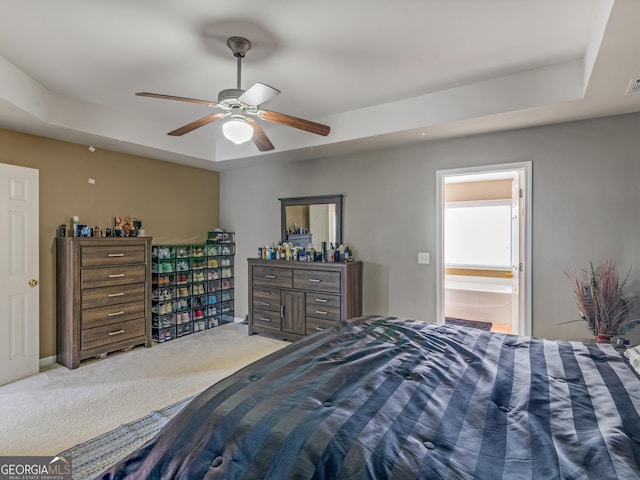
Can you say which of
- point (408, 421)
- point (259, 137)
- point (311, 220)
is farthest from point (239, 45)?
point (311, 220)

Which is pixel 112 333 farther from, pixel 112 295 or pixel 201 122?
pixel 201 122

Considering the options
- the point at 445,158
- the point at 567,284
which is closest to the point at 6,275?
the point at 445,158

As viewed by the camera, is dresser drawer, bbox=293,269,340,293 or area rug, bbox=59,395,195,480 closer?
area rug, bbox=59,395,195,480

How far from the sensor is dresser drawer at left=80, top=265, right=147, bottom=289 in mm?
3668

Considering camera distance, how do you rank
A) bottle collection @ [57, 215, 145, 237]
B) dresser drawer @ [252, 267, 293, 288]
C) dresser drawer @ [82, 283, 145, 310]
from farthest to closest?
dresser drawer @ [252, 267, 293, 288] → bottle collection @ [57, 215, 145, 237] → dresser drawer @ [82, 283, 145, 310]

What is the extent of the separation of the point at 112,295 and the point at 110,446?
2064 mm

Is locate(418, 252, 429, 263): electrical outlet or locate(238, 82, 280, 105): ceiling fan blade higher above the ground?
locate(238, 82, 280, 105): ceiling fan blade

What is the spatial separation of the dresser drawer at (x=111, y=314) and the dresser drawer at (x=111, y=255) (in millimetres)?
499

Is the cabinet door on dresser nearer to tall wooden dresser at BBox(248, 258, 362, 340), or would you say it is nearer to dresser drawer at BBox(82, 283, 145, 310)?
tall wooden dresser at BBox(248, 258, 362, 340)

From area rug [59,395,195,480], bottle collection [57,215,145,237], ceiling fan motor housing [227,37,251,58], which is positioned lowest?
area rug [59,395,195,480]

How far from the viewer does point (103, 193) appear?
418 cm

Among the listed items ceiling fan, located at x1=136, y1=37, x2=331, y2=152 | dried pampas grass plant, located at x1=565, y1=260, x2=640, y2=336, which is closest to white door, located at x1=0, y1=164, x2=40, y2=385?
ceiling fan, located at x1=136, y1=37, x2=331, y2=152

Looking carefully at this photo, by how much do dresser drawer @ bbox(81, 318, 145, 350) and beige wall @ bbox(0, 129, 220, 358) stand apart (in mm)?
423

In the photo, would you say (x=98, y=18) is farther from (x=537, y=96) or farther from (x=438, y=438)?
(x=537, y=96)
